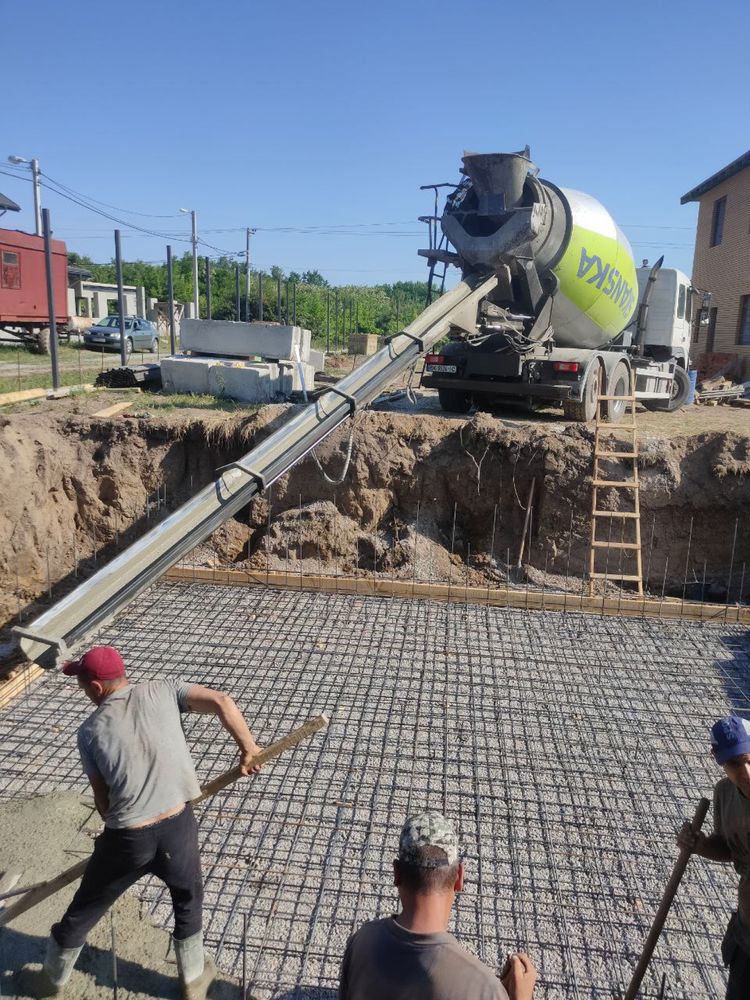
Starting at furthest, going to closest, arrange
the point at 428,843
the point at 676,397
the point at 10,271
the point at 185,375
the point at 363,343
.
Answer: the point at 363,343 < the point at 10,271 < the point at 676,397 < the point at 185,375 < the point at 428,843

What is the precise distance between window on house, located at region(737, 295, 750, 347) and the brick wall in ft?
0.32

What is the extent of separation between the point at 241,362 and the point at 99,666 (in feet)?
27.5

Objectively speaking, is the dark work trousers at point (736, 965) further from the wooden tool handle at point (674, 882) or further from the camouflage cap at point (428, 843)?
the camouflage cap at point (428, 843)

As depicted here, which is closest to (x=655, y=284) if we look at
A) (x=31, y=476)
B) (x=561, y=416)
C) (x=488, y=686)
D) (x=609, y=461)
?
(x=561, y=416)

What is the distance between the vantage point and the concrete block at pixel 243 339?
35.1ft

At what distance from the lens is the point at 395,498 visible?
8.98 m

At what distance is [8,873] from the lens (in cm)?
331

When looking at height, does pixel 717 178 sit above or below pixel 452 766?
above

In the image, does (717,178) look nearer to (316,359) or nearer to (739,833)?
(316,359)

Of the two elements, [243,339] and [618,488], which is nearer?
[618,488]

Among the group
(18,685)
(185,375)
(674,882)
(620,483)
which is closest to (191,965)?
(674,882)

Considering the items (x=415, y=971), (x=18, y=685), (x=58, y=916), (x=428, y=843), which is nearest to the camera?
(x=415, y=971)

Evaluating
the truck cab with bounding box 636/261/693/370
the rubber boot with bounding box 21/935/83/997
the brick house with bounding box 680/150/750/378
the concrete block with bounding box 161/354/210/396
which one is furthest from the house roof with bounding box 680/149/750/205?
the rubber boot with bounding box 21/935/83/997

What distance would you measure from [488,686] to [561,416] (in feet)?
19.4
